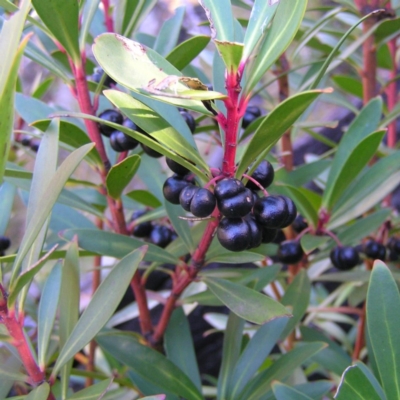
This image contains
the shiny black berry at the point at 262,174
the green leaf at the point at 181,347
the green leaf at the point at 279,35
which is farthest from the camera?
the green leaf at the point at 181,347

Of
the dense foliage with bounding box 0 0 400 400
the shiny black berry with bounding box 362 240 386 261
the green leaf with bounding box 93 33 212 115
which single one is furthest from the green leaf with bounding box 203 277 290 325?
the shiny black berry with bounding box 362 240 386 261

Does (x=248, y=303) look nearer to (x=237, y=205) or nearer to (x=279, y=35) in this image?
(x=237, y=205)

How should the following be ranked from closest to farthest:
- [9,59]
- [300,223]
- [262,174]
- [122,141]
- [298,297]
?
[9,59] → [262,174] → [122,141] → [298,297] → [300,223]

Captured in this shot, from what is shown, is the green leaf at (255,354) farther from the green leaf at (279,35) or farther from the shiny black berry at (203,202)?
the green leaf at (279,35)

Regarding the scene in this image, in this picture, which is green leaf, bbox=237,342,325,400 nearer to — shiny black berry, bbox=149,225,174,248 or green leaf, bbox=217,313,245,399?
green leaf, bbox=217,313,245,399

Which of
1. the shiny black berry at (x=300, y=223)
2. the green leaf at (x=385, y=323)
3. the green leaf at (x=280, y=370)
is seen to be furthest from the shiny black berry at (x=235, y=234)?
the shiny black berry at (x=300, y=223)

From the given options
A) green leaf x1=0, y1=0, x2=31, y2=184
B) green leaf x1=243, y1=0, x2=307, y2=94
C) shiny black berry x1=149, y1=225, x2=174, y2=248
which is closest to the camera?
green leaf x1=0, y1=0, x2=31, y2=184

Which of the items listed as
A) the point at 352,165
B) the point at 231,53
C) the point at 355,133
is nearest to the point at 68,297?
the point at 231,53
